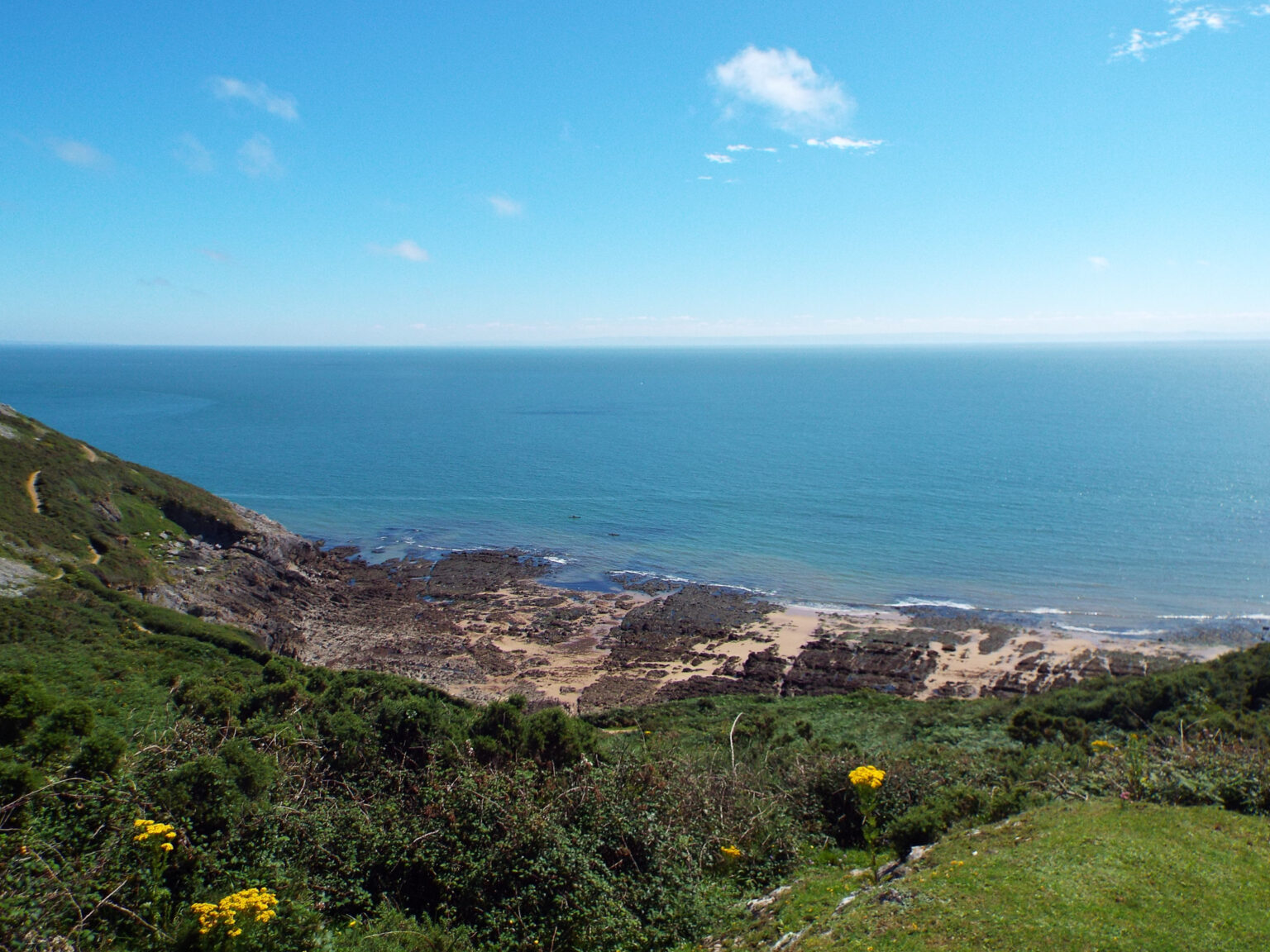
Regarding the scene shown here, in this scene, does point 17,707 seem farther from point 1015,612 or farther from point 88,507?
point 1015,612

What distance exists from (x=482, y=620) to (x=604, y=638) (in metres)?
7.87

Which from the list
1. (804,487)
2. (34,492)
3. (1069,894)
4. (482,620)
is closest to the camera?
(1069,894)

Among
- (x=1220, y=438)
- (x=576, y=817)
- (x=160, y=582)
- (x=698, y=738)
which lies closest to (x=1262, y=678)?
(x=698, y=738)

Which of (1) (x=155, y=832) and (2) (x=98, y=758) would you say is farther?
(2) (x=98, y=758)

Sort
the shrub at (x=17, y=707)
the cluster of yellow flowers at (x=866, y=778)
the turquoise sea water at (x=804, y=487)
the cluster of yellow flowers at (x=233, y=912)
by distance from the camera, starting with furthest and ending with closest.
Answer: the turquoise sea water at (x=804, y=487) → the cluster of yellow flowers at (x=866, y=778) → the shrub at (x=17, y=707) → the cluster of yellow flowers at (x=233, y=912)

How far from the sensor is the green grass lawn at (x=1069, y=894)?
812cm

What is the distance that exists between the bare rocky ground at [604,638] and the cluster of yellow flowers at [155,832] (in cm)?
2326

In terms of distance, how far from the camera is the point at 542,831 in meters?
10.0

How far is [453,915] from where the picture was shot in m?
9.62

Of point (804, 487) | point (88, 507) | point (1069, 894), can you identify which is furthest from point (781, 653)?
point (88, 507)

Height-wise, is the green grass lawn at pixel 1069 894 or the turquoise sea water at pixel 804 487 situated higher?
the green grass lawn at pixel 1069 894

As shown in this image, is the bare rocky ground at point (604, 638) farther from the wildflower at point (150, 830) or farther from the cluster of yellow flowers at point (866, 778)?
Answer: the wildflower at point (150, 830)

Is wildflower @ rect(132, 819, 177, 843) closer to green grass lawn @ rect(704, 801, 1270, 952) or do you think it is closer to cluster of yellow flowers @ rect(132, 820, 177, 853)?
cluster of yellow flowers @ rect(132, 820, 177, 853)

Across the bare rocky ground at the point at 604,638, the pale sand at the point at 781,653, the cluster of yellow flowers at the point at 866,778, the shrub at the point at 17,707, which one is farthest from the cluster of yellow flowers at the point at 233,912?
the pale sand at the point at 781,653
